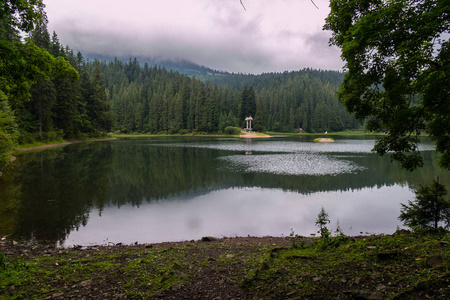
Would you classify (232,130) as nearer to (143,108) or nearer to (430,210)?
(143,108)

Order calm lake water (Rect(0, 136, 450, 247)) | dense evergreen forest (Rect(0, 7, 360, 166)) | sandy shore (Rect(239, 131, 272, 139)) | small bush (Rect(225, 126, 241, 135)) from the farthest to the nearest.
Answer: small bush (Rect(225, 126, 241, 135)) < sandy shore (Rect(239, 131, 272, 139)) < dense evergreen forest (Rect(0, 7, 360, 166)) < calm lake water (Rect(0, 136, 450, 247))

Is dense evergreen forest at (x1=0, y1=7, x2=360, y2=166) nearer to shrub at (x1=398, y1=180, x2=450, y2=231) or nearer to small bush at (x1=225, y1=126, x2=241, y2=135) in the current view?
small bush at (x1=225, y1=126, x2=241, y2=135)

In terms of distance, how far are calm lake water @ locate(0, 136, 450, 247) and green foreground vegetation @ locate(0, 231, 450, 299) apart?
144 inches

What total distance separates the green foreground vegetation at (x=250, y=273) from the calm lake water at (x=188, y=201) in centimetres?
366

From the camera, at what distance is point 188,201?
16766 millimetres

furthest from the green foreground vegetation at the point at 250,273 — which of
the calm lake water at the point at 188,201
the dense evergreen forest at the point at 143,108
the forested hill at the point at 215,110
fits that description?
the forested hill at the point at 215,110

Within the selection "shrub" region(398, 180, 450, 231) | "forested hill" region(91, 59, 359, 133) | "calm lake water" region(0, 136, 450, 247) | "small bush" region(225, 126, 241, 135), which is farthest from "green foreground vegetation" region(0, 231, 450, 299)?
"forested hill" region(91, 59, 359, 133)

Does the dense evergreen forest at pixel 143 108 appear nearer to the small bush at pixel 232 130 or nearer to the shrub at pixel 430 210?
the small bush at pixel 232 130

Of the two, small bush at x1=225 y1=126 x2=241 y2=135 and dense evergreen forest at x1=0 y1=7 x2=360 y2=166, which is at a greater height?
dense evergreen forest at x1=0 y1=7 x2=360 y2=166

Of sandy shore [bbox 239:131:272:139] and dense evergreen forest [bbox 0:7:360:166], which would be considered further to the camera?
sandy shore [bbox 239:131:272:139]

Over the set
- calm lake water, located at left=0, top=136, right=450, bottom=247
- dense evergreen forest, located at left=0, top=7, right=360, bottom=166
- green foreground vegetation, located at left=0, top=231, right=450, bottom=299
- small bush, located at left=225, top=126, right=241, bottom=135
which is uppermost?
dense evergreen forest, located at left=0, top=7, right=360, bottom=166

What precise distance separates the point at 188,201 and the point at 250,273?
1124 cm

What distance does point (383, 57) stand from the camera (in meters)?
7.65

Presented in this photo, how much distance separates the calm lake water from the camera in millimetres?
11969
